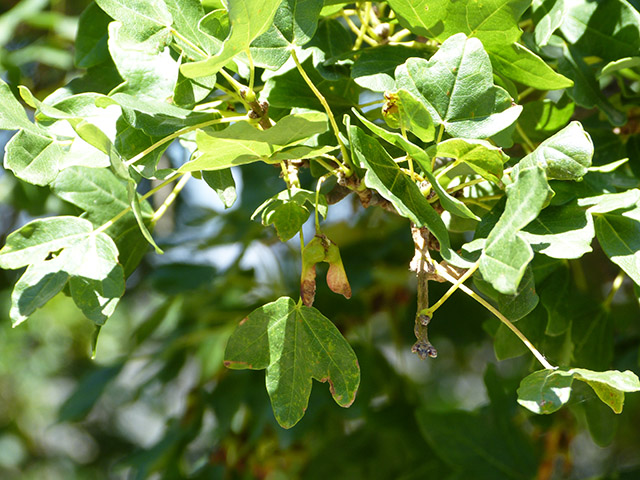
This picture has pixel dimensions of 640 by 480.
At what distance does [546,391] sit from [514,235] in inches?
4.2

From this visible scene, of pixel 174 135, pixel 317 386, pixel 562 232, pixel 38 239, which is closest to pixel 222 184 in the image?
pixel 174 135

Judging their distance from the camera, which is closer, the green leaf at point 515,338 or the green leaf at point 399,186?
the green leaf at point 399,186

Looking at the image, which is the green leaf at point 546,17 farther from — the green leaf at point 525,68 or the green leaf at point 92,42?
the green leaf at point 92,42

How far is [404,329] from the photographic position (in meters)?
1.30

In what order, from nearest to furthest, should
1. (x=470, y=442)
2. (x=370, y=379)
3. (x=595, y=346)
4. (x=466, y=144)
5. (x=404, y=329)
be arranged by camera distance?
(x=466, y=144), (x=595, y=346), (x=470, y=442), (x=370, y=379), (x=404, y=329)

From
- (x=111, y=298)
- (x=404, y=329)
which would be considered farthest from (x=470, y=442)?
(x=111, y=298)

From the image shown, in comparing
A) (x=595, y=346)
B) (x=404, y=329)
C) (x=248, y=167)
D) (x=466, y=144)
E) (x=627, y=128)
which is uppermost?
(x=466, y=144)

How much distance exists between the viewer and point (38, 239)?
545 millimetres

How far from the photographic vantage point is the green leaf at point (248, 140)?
0.44 metres

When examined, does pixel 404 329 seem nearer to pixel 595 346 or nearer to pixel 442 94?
pixel 595 346

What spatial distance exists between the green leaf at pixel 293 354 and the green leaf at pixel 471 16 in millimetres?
249

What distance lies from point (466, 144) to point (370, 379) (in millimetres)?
778

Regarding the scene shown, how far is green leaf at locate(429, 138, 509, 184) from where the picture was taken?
462mm

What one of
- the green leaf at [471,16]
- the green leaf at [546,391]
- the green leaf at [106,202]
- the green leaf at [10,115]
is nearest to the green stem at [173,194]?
the green leaf at [106,202]
